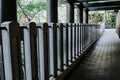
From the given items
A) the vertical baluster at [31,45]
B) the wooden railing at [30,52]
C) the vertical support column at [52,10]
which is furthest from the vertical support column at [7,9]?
the vertical support column at [52,10]

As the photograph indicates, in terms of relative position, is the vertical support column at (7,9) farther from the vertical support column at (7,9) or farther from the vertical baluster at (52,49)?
the vertical baluster at (52,49)

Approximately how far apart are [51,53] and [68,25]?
1.71 metres

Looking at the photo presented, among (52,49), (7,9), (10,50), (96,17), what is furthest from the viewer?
(96,17)

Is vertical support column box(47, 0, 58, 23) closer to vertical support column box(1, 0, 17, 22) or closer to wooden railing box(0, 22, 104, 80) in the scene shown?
wooden railing box(0, 22, 104, 80)

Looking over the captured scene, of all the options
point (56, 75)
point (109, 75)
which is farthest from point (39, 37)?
point (109, 75)

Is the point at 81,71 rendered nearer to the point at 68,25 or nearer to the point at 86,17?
the point at 68,25

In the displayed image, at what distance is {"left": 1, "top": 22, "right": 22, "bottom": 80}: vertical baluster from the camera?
2529mm

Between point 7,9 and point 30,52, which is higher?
point 7,9

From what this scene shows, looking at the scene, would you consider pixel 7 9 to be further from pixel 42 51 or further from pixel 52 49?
pixel 52 49

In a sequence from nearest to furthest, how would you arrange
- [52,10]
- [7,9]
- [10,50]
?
[10,50] → [7,9] → [52,10]

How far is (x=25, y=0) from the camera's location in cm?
1248

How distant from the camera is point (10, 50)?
2.55 m

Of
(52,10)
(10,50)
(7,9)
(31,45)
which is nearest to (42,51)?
(31,45)

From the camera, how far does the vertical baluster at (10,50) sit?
253 cm
